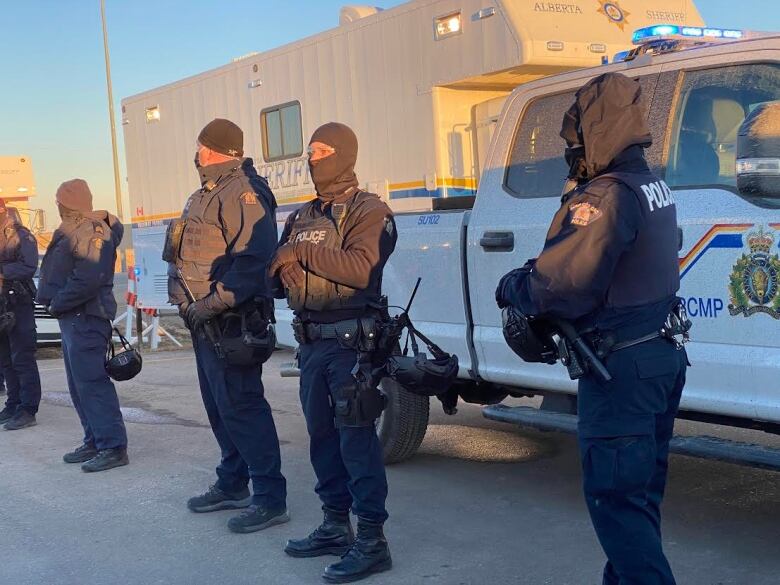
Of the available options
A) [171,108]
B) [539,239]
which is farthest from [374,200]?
[171,108]

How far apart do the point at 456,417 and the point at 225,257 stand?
10.3ft

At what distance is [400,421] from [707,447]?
83.1 inches

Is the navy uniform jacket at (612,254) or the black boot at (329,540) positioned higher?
the navy uniform jacket at (612,254)

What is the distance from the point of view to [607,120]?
3123 mm

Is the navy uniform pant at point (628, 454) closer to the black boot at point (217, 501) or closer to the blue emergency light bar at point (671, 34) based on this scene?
the blue emergency light bar at point (671, 34)

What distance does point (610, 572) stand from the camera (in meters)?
3.27

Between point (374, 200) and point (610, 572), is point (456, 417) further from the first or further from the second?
point (610, 572)

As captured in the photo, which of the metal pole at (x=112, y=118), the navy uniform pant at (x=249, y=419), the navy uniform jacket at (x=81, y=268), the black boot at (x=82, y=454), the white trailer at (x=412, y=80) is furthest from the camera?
the metal pole at (x=112, y=118)

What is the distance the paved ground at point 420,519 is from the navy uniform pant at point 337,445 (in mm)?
327

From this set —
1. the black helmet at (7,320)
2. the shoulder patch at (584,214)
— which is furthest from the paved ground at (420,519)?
the shoulder patch at (584,214)

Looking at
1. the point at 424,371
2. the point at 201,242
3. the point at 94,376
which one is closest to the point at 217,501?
the point at 201,242

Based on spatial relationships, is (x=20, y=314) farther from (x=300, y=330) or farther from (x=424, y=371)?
(x=424, y=371)

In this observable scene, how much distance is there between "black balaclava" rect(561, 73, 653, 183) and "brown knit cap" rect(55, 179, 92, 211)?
4101mm

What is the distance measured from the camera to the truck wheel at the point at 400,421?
5.75 m
